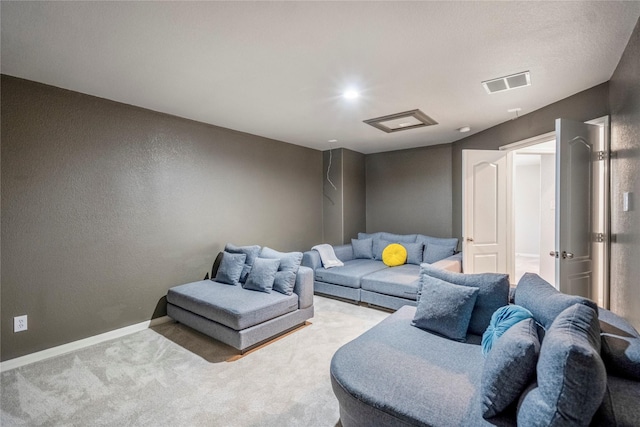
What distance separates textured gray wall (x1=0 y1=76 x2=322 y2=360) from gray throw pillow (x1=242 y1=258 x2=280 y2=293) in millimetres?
924

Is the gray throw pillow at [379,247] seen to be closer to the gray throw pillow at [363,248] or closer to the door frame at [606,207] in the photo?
the gray throw pillow at [363,248]

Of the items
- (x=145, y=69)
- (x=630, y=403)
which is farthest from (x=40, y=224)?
(x=630, y=403)

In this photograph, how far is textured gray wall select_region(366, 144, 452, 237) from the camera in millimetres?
5227

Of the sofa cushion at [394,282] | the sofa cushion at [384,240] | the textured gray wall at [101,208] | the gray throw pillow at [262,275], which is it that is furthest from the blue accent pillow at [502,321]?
the textured gray wall at [101,208]

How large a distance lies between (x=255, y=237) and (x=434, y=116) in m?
3.00

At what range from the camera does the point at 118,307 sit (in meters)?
3.12

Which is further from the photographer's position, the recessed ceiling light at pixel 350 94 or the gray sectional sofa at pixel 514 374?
the recessed ceiling light at pixel 350 94

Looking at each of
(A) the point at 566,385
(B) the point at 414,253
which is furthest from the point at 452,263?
(A) the point at 566,385

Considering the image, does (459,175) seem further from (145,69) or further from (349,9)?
(145,69)

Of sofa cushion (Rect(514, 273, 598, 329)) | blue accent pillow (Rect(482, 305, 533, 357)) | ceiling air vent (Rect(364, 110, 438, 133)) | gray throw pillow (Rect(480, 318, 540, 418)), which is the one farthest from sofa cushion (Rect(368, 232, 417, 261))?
gray throw pillow (Rect(480, 318, 540, 418))

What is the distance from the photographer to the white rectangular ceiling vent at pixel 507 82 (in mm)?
2510

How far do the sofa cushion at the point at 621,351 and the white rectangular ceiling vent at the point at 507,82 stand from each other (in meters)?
2.03

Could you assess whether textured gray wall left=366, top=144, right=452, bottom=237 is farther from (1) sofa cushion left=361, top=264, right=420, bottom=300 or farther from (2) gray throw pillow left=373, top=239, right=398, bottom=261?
(1) sofa cushion left=361, top=264, right=420, bottom=300

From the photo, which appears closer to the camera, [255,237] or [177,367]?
[177,367]
